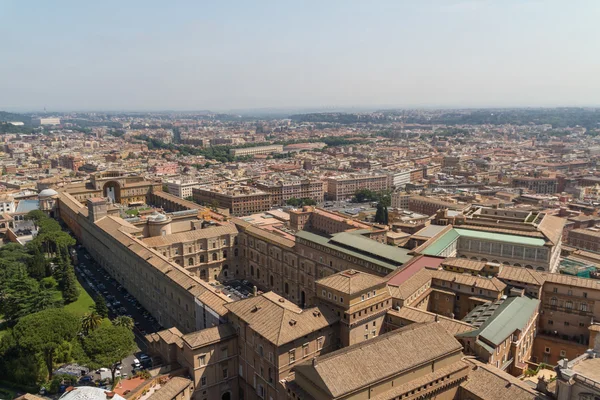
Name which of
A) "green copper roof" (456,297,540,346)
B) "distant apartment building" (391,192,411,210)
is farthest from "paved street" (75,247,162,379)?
"distant apartment building" (391,192,411,210)

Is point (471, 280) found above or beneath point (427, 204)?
above

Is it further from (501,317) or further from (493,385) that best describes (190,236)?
(493,385)

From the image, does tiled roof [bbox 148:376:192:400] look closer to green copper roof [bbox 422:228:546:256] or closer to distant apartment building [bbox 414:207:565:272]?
distant apartment building [bbox 414:207:565:272]

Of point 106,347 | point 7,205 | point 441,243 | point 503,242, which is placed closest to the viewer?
point 106,347

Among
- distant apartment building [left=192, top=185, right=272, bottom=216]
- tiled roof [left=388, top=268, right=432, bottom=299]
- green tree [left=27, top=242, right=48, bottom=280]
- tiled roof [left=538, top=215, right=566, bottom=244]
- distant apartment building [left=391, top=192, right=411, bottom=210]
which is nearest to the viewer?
tiled roof [left=388, top=268, right=432, bottom=299]

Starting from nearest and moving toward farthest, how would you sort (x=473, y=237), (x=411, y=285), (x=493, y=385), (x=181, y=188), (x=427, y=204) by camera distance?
1. (x=493, y=385)
2. (x=411, y=285)
3. (x=473, y=237)
4. (x=427, y=204)
5. (x=181, y=188)

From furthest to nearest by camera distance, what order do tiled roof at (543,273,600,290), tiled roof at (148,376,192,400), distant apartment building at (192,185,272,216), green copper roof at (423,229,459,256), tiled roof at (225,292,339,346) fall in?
distant apartment building at (192,185,272,216)
green copper roof at (423,229,459,256)
tiled roof at (543,273,600,290)
tiled roof at (225,292,339,346)
tiled roof at (148,376,192,400)

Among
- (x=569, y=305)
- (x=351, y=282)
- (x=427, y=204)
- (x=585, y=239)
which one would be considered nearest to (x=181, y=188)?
(x=427, y=204)
